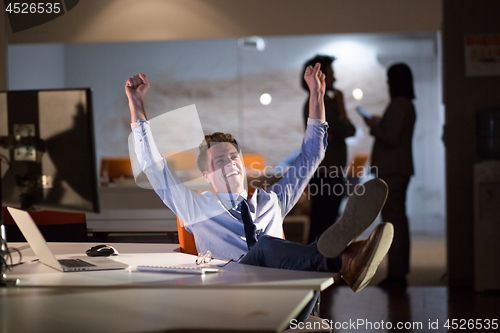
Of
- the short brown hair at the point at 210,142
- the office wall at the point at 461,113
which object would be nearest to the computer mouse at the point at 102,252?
the short brown hair at the point at 210,142

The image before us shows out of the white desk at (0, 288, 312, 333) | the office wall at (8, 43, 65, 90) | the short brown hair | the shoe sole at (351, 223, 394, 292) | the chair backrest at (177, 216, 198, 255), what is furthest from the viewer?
the office wall at (8, 43, 65, 90)

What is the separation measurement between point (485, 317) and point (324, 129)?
5.38 feet

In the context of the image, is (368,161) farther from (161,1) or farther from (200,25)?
(161,1)

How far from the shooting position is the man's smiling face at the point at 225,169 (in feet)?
6.42

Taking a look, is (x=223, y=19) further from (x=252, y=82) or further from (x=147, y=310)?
(x=147, y=310)

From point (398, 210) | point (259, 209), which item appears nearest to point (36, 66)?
point (259, 209)

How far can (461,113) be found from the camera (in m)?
3.62

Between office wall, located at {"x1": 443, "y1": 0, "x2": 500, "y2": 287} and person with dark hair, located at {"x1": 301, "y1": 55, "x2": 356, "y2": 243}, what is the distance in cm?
76

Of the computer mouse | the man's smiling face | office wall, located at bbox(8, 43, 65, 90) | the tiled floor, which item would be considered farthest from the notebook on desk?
office wall, located at bbox(8, 43, 65, 90)

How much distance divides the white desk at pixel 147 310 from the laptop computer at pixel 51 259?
0.19 m

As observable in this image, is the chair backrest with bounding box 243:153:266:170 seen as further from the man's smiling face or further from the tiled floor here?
the man's smiling face

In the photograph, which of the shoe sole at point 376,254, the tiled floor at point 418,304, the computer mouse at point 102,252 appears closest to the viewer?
Result: the shoe sole at point 376,254

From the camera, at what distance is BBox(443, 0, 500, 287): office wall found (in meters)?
3.58

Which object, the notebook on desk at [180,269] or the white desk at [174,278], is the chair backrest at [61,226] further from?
the notebook on desk at [180,269]
